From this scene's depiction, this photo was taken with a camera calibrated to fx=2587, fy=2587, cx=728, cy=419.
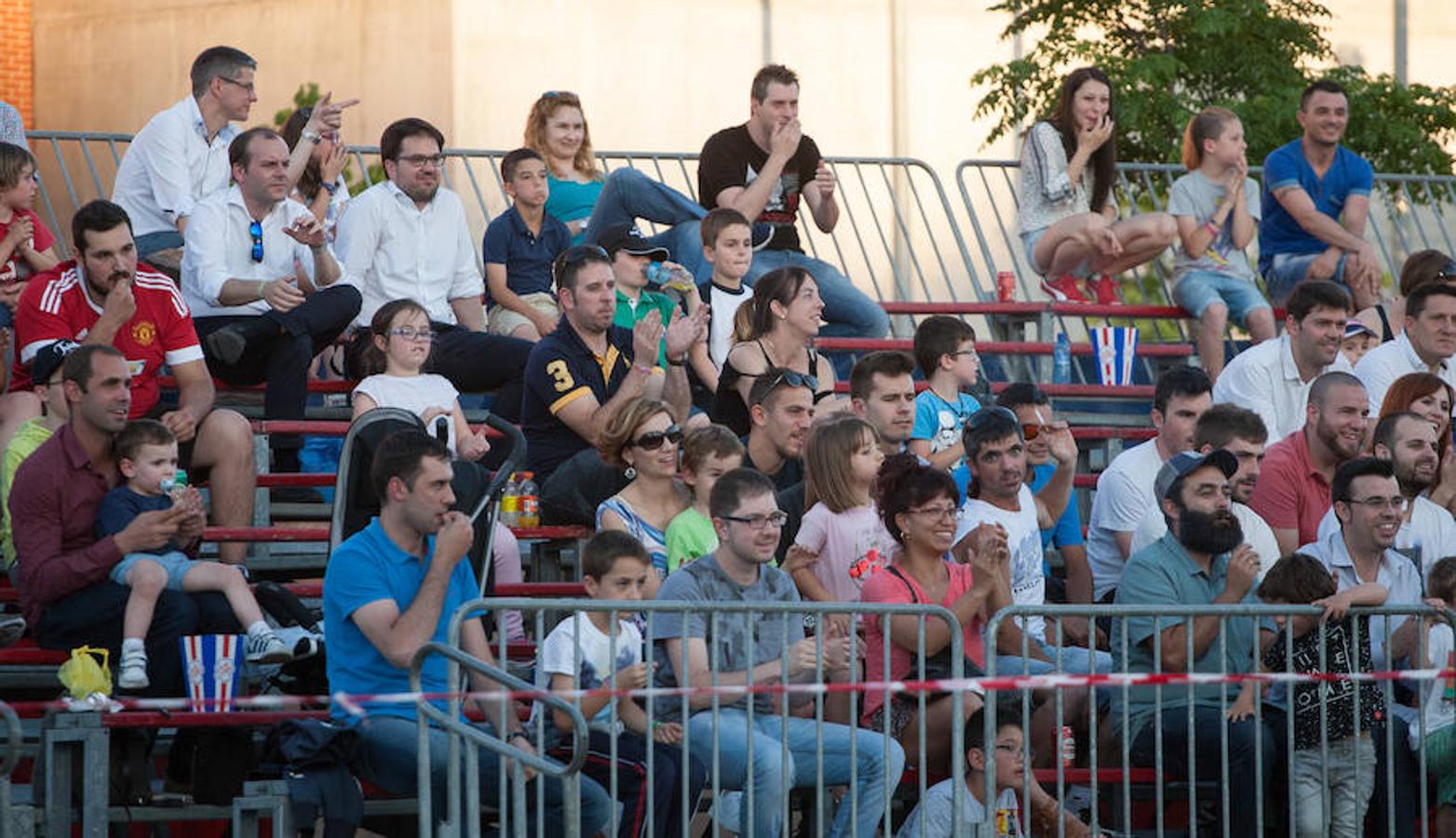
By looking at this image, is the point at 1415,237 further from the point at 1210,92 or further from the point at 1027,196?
the point at 1027,196

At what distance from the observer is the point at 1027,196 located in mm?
14008

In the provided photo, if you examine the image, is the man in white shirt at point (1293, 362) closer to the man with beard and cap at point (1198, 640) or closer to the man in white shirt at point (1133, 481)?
the man in white shirt at point (1133, 481)

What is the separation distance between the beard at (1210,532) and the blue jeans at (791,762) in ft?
5.29

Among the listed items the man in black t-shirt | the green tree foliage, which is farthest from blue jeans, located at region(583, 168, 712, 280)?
the green tree foliage

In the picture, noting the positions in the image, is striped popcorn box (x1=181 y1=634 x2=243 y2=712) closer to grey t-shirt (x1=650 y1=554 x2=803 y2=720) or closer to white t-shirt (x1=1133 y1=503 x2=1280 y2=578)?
grey t-shirt (x1=650 y1=554 x2=803 y2=720)

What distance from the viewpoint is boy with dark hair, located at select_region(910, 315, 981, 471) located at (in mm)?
10906

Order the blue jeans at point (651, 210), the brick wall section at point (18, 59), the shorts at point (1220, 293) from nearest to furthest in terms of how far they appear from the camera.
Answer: the blue jeans at point (651, 210) < the shorts at point (1220, 293) < the brick wall section at point (18, 59)

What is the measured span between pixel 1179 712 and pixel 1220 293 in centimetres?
505

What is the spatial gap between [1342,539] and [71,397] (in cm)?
475

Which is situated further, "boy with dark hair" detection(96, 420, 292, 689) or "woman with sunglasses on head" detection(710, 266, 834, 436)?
"woman with sunglasses on head" detection(710, 266, 834, 436)

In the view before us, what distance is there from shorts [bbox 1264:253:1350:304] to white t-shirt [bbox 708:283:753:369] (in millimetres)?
3730

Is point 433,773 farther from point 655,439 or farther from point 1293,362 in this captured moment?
point 1293,362

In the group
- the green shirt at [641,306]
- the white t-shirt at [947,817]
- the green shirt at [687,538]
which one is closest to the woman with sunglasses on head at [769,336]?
the green shirt at [641,306]

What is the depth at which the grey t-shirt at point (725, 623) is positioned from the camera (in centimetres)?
848
